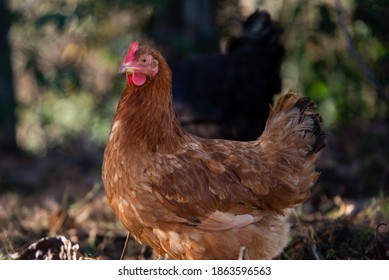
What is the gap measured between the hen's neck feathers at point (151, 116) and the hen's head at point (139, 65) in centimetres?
4

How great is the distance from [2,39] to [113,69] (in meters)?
1.76

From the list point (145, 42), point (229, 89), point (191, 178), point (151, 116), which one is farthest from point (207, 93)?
point (191, 178)

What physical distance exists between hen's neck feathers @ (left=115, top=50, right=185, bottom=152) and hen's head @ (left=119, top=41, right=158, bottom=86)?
0.04 m

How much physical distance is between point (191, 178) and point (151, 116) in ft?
1.54

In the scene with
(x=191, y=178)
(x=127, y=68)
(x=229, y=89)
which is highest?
(x=127, y=68)

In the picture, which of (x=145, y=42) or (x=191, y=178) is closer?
(x=191, y=178)

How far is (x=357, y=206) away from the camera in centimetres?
608

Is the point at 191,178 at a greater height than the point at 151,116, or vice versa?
the point at 151,116

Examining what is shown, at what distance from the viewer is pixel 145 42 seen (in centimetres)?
866

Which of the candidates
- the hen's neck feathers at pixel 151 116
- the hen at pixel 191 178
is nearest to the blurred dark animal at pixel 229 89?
the hen at pixel 191 178

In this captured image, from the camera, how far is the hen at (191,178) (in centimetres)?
397

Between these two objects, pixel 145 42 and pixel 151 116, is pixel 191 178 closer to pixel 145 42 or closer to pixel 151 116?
pixel 151 116

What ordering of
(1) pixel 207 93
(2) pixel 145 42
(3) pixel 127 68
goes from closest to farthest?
(3) pixel 127 68
(1) pixel 207 93
(2) pixel 145 42

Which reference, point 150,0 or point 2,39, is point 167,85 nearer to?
point 150,0
